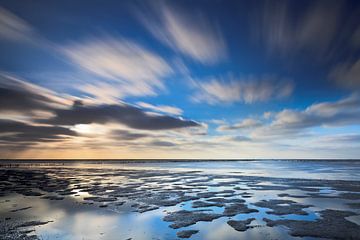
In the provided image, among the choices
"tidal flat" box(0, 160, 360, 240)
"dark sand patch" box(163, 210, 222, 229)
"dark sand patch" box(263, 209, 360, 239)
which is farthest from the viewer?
"dark sand patch" box(163, 210, 222, 229)

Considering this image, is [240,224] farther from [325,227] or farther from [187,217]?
[325,227]

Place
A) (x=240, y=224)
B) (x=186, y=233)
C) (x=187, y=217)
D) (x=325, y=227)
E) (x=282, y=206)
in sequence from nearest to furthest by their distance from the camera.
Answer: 1. (x=186, y=233)
2. (x=325, y=227)
3. (x=240, y=224)
4. (x=187, y=217)
5. (x=282, y=206)

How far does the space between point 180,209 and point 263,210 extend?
6.15m

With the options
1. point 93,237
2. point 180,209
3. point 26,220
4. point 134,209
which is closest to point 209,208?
point 180,209

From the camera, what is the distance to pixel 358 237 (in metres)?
11.8

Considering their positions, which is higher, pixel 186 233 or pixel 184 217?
pixel 184 217

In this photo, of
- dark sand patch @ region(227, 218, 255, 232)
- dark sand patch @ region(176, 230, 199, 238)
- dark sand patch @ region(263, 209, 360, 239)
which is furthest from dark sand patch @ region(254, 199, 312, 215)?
dark sand patch @ region(176, 230, 199, 238)

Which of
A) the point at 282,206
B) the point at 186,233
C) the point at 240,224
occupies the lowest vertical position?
the point at 186,233

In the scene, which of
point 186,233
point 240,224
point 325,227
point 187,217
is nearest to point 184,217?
point 187,217

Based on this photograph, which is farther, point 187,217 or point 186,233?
point 187,217

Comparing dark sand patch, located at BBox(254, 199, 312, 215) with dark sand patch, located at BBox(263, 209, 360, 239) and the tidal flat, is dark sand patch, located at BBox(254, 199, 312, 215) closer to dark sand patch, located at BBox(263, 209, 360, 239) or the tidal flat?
the tidal flat

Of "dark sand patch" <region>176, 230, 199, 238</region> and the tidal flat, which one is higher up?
the tidal flat

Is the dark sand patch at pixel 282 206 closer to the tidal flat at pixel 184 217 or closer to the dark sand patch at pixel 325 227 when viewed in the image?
the tidal flat at pixel 184 217

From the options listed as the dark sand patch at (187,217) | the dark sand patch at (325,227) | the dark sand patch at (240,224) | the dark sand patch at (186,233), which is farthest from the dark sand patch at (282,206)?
the dark sand patch at (186,233)
